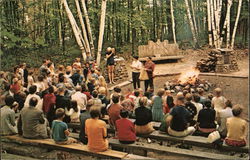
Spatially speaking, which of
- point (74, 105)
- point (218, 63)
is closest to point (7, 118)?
point (74, 105)

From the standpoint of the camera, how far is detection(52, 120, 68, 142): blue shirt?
19.9ft

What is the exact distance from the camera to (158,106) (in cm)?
736

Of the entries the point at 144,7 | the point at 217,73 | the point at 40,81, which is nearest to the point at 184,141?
the point at 40,81

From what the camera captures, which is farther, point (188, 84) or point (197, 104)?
point (188, 84)

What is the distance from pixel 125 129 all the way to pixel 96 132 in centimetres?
66

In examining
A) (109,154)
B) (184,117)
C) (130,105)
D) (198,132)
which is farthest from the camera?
(130,105)

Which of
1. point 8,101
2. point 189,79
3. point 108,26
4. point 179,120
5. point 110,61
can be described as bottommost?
point 179,120

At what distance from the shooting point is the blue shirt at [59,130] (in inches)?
238

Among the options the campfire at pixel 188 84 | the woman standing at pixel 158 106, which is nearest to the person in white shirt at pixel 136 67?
the campfire at pixel 188 84

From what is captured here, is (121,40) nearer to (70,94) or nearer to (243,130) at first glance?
(70,94)

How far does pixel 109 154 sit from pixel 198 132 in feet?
7.65

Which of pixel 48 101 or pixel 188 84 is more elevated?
pixel 48 101

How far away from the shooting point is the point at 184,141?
6246mm

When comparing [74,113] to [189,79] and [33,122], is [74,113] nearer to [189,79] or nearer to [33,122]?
[33,122]
